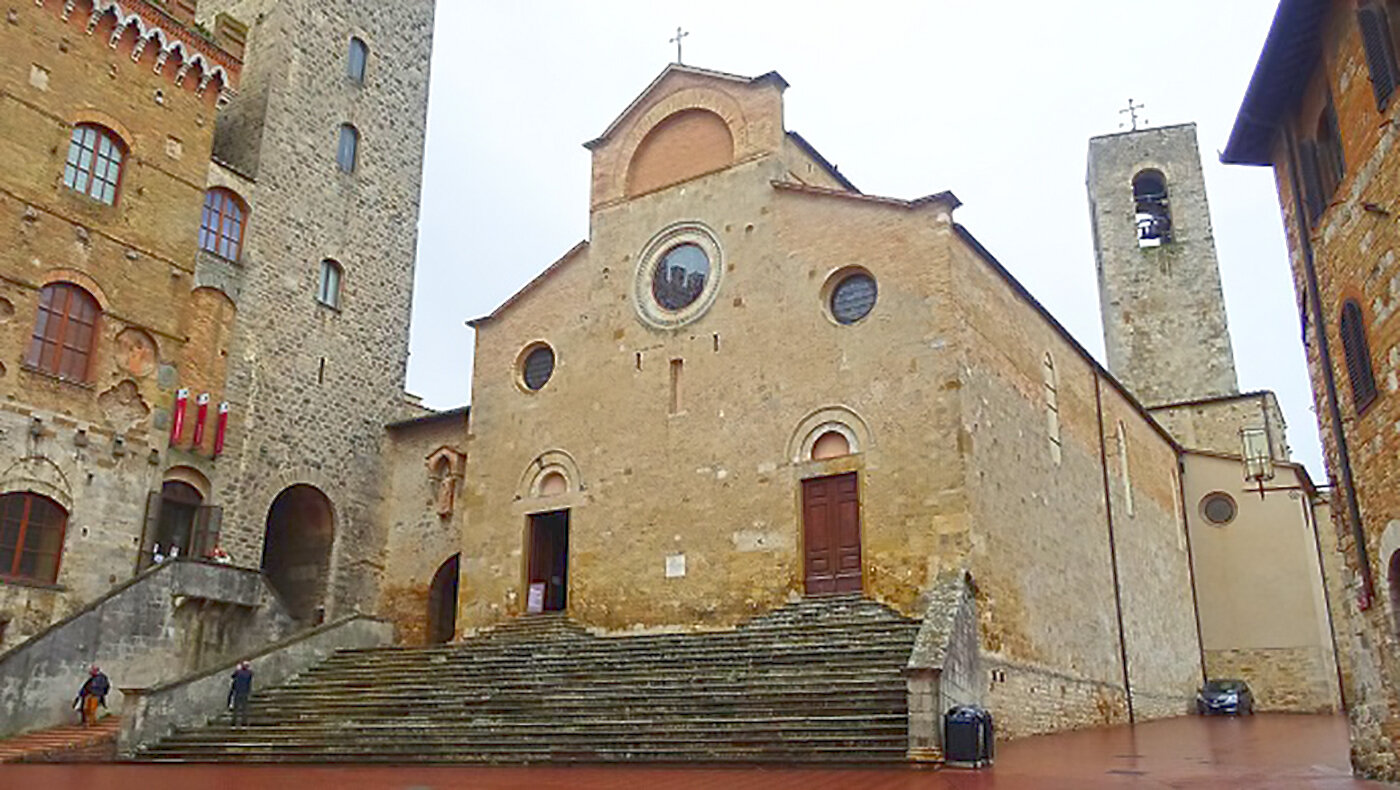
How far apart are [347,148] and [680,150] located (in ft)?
31.3

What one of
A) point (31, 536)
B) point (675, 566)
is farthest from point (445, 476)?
point (31, 536)

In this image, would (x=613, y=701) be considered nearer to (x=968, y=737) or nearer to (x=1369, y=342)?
Answer: (x=968, y=737)

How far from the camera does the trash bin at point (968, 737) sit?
41.3 feet

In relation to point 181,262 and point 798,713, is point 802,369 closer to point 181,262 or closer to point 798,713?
point 798,713

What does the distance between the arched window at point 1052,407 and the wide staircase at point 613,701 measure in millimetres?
6065

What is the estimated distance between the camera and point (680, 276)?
22141mm

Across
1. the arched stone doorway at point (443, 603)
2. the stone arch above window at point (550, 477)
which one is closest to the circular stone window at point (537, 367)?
the stone arch above window at point (550, 477)

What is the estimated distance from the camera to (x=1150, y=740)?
56.0 ft

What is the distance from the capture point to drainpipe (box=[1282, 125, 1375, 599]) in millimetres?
11023

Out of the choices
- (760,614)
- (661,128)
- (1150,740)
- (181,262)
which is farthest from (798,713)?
(181,262)

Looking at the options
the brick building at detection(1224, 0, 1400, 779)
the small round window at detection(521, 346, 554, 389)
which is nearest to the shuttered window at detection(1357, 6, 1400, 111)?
the brick building at detection(1224, 0, 1400, 779)

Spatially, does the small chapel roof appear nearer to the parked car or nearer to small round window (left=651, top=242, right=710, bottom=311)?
small round window (left=651, top=242, right=710, bottom=311)

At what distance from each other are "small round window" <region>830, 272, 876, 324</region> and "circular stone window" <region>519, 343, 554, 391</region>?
656 cm

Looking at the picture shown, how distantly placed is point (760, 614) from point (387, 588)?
10.8 metres
